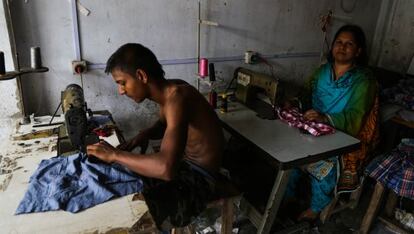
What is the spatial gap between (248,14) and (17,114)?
186cm

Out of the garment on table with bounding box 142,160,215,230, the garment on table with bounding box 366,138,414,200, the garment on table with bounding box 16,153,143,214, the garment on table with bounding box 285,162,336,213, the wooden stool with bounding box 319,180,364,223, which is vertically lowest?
the wooden stool with bounding box 319,180,364,223

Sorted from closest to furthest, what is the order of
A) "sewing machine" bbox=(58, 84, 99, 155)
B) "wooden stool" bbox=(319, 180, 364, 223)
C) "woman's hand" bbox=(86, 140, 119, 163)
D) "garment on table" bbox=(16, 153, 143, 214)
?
"garment on table" bbox=(16, 153, 143, 214) < "woman's hand" bbox=(86, 140, 119, 163) < "sewing machine" bbox=(58, 84, 99, 155) < "wooden stool" bbox=(319, 180, 364, 223)

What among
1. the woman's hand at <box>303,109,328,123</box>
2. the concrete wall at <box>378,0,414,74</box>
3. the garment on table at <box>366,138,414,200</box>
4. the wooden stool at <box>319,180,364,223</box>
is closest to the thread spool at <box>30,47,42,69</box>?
the woman's hand at <box>303,109,328,123</box>

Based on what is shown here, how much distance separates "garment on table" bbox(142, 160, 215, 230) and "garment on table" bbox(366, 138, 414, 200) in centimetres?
132

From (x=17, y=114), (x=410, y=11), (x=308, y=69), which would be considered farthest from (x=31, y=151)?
(x=410, y=11)

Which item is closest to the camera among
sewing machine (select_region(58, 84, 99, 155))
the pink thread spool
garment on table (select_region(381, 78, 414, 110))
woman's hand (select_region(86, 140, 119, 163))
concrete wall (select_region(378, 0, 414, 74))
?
woman's hand (select_region(86, 140, 119, 163))

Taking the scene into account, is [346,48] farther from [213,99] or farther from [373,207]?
[373,207]

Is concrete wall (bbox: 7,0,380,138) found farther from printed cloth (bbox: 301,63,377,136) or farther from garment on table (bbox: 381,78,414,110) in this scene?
garment on table (bbox: 381,78,414,110)

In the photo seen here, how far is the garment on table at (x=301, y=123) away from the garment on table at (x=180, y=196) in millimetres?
749

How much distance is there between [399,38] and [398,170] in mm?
1846

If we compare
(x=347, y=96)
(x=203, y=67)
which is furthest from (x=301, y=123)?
(x=203, y=67)

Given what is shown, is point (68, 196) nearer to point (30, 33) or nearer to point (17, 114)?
point (17, 114)

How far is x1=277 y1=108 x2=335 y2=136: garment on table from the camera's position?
1.91 meters

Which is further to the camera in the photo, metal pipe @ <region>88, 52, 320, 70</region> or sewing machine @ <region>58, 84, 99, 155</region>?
metal pipe @ <region>88, 52, 320, 70</region>
